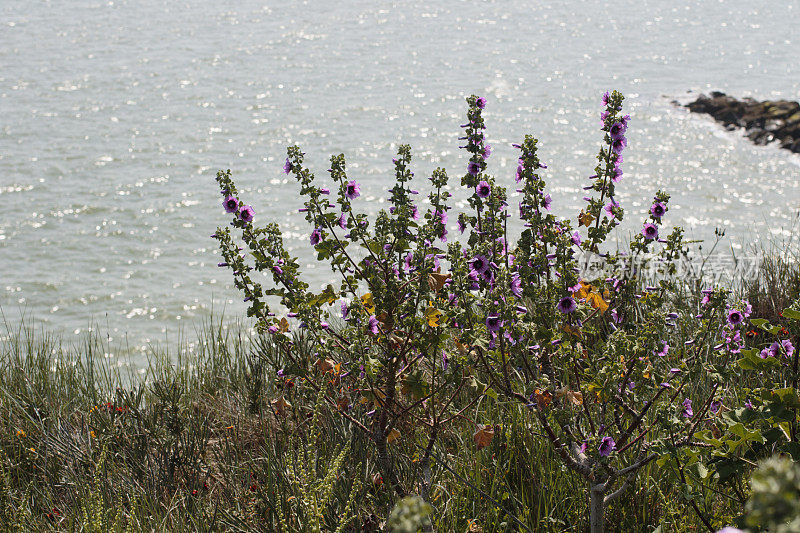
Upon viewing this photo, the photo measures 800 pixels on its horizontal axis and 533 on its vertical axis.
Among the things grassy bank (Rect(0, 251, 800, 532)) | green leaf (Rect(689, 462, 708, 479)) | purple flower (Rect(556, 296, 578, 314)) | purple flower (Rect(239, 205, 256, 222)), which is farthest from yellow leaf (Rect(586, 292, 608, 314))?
purple flower (Rect(239, 205, 256, 222))

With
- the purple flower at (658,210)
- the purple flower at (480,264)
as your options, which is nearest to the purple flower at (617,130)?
the purple flower at (658,210)

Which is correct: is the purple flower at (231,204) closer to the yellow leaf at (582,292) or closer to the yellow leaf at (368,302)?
the yellow leaf at (368,302)

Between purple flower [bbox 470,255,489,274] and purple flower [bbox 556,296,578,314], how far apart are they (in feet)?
1.05

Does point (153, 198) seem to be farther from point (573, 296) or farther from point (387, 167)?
point (573, 296)

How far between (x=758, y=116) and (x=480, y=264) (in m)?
12.9

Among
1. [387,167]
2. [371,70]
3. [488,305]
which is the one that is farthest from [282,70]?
[488,305]

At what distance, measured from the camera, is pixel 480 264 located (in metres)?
3.12

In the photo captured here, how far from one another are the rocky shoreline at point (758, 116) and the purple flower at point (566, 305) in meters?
11.7

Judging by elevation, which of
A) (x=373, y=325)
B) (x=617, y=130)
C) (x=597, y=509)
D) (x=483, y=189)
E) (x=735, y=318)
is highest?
(x=617, y=130)

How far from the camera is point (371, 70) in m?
17.4

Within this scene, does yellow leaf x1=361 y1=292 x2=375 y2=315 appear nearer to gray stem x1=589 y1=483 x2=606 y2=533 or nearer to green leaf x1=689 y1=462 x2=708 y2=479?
gray stem x1=589 y1=483 x2=606 y2=533

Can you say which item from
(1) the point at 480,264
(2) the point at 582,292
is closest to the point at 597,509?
(2) the point at 582,292

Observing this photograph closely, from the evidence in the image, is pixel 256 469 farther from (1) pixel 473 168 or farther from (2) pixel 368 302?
(1) pixel 473 168

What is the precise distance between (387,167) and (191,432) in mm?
7762
